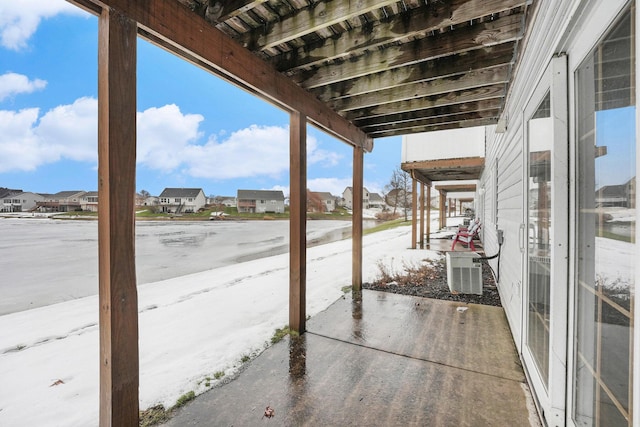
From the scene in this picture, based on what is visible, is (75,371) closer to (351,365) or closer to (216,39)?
(351,365)

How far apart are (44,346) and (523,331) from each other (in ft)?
15.0

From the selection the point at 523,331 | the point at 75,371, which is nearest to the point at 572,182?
the point at 523,331

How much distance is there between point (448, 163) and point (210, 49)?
7.16 m

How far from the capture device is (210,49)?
196 cm

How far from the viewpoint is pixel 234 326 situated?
3285mm

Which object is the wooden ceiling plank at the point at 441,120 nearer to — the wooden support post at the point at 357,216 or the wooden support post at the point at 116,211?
the wooden support post at the point at 357,216

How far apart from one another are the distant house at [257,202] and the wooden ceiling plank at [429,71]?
2020 inches

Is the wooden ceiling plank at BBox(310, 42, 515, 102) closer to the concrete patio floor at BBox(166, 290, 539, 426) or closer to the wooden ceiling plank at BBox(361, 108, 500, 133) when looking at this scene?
the wooden ceiling plank at BBox(361, 108, 500, 133)

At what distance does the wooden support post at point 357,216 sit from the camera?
449 cm

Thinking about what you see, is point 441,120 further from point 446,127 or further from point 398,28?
point 398,28

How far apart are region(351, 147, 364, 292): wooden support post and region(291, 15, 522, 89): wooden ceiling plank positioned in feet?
5.83

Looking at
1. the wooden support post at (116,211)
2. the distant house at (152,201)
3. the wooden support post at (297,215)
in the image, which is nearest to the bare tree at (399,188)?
the wooden support post at (297,215)

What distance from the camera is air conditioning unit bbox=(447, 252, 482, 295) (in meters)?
4.36

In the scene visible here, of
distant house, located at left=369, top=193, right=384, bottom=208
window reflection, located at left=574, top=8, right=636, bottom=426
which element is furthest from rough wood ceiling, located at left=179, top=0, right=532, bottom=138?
distant house, located at left=369, top=193, right=384, bottom=208
